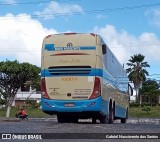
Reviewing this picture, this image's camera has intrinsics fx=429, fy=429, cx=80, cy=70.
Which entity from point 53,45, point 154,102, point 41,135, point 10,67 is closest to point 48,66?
point 53,45

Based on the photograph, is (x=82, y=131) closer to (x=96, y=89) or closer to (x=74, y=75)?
(x=96, y=89)

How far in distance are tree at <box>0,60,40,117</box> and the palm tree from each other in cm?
4279

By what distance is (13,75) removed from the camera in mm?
50594

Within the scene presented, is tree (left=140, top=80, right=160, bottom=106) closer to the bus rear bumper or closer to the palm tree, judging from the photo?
the palm tree

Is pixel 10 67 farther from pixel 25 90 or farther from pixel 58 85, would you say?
pixel 25 90

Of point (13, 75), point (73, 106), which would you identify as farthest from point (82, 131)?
point (13, 75)

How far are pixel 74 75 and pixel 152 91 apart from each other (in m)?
81.4

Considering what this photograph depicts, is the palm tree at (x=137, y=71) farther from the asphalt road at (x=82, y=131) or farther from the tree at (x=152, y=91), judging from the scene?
the asphalt road at (x=82, y=131)

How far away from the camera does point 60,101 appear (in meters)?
18.7

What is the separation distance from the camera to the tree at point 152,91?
316 ft

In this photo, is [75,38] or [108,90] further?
[108,90]

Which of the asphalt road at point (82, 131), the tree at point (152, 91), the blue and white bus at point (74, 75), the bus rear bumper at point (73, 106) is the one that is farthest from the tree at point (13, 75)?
the tree at point (152, 91)

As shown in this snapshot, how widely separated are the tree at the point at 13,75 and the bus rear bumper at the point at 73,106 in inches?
1240

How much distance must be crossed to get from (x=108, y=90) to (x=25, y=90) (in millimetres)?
81139
